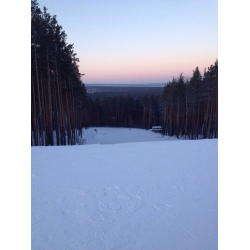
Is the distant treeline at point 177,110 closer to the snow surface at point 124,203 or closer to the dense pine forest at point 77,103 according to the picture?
the dense pine forest at point 77,103

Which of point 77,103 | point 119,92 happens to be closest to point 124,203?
point 77,103

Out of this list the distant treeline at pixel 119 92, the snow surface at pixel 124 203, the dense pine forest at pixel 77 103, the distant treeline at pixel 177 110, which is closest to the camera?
the snow surface at pixel 124 203

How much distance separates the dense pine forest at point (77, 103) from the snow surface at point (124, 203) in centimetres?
1189

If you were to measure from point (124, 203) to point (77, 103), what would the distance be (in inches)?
1226

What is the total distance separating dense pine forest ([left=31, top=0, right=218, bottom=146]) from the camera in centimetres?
1886

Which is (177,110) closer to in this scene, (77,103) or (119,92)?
(77,103)

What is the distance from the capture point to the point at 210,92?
3011 centimetres

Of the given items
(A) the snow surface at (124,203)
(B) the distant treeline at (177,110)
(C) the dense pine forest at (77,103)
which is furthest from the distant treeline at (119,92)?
(A) the snow surface at (124,203)

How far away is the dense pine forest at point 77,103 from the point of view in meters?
18.9

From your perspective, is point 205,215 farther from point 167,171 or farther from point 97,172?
point 97,172

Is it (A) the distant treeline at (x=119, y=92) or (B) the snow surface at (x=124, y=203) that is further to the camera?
(A) the distant treeline at (x=119, y=92)

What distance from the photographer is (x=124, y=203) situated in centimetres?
469
